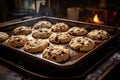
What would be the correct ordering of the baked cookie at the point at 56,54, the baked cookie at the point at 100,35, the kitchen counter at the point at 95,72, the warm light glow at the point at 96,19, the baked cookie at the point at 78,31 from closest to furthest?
the kitchen counter at the point at 95,72 < the baked cookie at the point at 56,54 < the baked cookie at the point at 100,35 < the baked cookie at the point at 78,31 < the warm light glow at the point at 96,19

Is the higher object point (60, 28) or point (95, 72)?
point (60, 28)

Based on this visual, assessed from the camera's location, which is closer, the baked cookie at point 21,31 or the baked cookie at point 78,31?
the baked cookie at point 78,31

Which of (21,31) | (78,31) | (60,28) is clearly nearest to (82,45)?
(78,31)

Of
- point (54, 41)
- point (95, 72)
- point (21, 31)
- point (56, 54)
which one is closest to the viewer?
point (95, 72)

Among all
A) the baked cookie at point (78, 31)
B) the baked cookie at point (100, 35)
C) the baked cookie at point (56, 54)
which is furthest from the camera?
the baked cookie at point (78, 31)

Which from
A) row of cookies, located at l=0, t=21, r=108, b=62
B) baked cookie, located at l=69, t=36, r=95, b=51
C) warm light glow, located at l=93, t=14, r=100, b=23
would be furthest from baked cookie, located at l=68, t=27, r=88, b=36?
warm light glow, located at l=93, t=14, r=100, b=23

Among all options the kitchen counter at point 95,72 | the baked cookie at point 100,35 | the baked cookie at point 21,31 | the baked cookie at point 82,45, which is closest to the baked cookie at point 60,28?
the baked cookie at point 21,31

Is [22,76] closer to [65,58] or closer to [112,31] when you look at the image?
[65,58]

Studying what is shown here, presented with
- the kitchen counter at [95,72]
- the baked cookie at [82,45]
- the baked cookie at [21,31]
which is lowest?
the kitchen counter at [95,72]

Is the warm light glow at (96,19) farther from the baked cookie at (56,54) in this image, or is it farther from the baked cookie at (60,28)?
the baked cookie at (56,54)

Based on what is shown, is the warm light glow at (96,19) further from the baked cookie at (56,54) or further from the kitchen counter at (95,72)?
the baked cookie at (56,54)

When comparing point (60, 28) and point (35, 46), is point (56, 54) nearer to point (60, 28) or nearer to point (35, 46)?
point (35, 46)

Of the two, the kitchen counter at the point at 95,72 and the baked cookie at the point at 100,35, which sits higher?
the baked cookie at the point at 100,35
